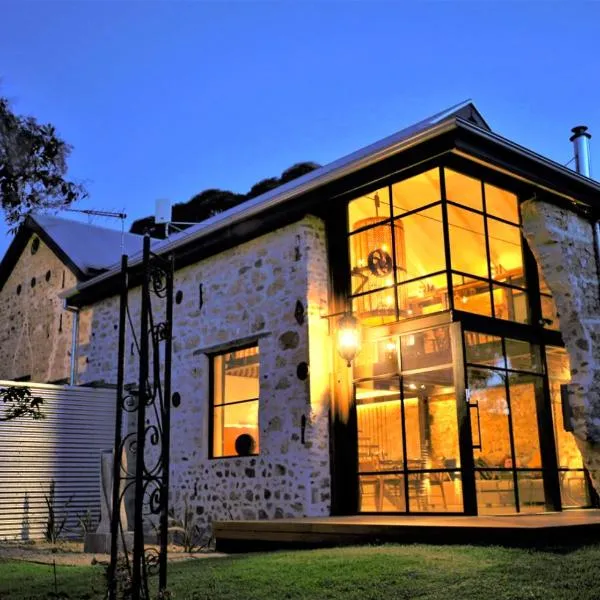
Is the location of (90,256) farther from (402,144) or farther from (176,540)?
(402,144)

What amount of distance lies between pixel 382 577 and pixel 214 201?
81.1 ft

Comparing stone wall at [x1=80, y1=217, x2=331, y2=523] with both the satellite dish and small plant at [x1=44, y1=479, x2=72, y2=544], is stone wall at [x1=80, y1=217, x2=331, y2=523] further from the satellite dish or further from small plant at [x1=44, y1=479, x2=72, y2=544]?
the satellite dish

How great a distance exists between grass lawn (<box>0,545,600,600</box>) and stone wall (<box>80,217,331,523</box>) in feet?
8.68

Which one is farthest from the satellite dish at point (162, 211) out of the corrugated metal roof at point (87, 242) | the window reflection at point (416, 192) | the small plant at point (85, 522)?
the window reflection at point (416, 192)

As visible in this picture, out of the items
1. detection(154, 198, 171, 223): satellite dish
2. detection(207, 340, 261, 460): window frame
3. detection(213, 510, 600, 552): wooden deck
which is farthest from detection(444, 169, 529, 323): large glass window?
detection(154, 198, 171, 223): satellite dish

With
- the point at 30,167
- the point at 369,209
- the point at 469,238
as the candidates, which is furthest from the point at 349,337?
the point at 30,167

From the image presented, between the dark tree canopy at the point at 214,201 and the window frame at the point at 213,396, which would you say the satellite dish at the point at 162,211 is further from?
the dark tree canopy at the point at 214,201

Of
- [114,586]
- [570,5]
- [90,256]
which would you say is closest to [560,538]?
[114,586]

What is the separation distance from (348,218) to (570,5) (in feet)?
33.9

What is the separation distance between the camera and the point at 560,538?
19.0 feet

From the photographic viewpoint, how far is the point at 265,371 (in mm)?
9516

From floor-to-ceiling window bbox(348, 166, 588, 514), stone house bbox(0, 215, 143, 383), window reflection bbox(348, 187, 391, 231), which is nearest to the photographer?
floor-to-ceiling window bbox(348, 166, 588, 514)

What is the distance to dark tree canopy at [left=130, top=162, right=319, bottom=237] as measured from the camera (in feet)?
86.8

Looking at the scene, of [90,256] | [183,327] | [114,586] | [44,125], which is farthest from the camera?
[90,256]
